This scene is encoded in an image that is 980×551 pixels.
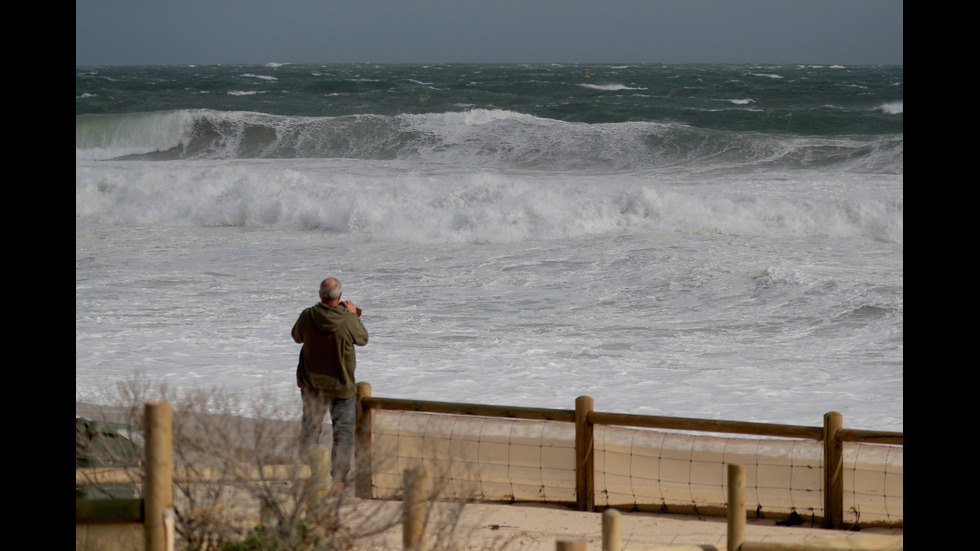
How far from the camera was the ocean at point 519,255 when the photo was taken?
945 cm

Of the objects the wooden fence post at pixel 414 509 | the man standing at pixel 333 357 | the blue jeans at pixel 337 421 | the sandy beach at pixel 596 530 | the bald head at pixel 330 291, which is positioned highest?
the bald head at pixel 330 291

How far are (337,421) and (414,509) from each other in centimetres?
219

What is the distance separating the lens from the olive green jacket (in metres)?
6.29

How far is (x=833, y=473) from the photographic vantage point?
18.9 feet

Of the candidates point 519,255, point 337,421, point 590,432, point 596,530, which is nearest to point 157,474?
point 337,421

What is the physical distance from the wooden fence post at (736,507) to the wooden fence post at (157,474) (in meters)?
1.96

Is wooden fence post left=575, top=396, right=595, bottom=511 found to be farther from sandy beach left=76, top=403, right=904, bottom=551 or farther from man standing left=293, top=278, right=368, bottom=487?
man standing left=293, top=278, right=368, bottom=487

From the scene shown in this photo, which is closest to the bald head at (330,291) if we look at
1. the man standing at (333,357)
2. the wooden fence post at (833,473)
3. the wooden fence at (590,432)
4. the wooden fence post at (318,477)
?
the man standing at (333,357)

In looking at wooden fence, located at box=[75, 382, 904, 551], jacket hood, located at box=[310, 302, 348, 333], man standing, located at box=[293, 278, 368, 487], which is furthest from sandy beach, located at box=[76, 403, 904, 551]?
jacket hood, located at box=[310, 302, 348, 333]

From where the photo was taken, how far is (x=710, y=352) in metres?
10.3

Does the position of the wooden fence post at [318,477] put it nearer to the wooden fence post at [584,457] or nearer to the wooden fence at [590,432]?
the wooden fence at [590,432]
